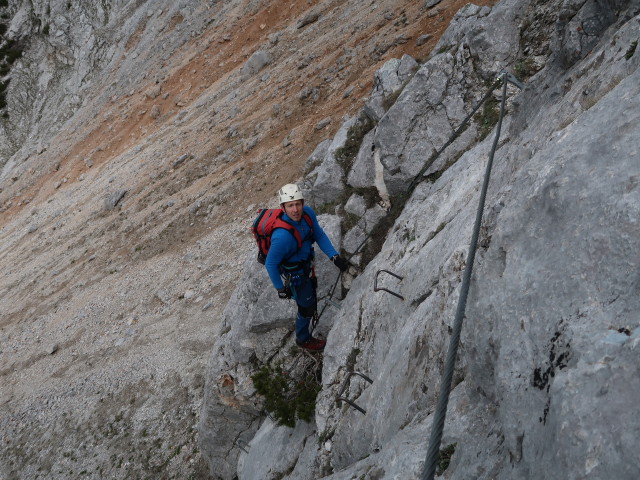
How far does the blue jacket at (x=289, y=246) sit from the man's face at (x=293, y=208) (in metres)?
0.13

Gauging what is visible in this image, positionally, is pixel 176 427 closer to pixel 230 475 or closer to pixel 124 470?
pixel 124 470

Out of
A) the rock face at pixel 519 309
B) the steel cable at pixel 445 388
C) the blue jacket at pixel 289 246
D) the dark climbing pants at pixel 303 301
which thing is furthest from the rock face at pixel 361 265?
the blue jacket at pixel 289 246

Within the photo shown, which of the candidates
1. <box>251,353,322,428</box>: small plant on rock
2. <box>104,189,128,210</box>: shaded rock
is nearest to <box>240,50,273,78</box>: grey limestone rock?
<box>104,189,128,210</box>: shaded rock

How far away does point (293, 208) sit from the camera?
6.34 meters

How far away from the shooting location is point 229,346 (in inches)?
349

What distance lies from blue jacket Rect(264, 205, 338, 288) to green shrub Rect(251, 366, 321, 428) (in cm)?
205

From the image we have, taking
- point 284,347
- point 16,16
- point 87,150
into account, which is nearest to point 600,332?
point 284,347

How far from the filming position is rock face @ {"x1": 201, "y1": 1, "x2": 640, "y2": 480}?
7.73ft

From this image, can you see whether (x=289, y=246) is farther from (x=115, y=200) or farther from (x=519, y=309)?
(x=115, y=200)

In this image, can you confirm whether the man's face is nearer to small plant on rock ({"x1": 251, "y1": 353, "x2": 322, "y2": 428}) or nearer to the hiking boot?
the hiking boot

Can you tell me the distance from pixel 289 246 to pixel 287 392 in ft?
9.73

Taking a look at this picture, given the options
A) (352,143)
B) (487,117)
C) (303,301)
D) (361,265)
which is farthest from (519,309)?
(352,143)

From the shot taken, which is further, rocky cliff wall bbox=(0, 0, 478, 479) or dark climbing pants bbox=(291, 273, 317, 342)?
rocky cliff wall bbox=(0, 0, 478, 479)

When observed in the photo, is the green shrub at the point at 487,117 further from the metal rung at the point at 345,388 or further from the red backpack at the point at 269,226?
the metal rung at the point at 345,388
